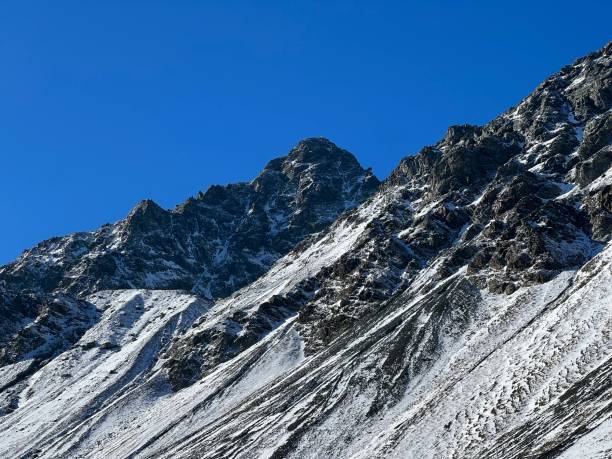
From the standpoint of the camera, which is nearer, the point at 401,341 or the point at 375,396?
the point at 375,396

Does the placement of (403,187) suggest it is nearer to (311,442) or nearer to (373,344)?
(373,344)

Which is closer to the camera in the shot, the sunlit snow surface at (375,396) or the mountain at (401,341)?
the sunlit snow surface at (375,396)

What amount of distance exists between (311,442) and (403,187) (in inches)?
4843

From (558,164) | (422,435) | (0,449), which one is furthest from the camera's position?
(558,164)

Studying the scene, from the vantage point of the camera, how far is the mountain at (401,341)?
208 feet

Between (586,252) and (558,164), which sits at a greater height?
(558,164)

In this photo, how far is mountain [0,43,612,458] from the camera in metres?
63.2

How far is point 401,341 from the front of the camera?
89188 millimetres

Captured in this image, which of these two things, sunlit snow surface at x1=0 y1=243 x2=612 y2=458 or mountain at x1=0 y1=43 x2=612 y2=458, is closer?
sunlit snow surface at x1=0 y1=243 x2=612 y2=458

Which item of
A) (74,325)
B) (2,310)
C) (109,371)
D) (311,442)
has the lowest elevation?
(311,442)

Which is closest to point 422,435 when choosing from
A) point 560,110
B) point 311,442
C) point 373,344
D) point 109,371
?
point 311,442

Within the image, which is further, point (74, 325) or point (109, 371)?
point (74, 325)

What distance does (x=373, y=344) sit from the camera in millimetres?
92750

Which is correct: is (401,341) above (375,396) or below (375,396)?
above
